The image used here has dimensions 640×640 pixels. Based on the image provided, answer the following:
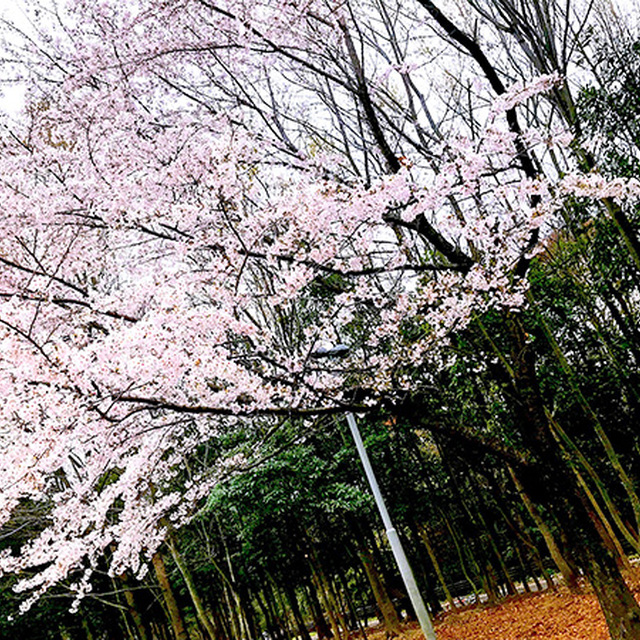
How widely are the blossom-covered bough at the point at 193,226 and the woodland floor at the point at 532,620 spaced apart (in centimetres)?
380

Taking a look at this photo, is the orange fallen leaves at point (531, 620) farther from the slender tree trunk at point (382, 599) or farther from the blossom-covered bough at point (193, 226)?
the blossom-covered bough at point (193, 226)

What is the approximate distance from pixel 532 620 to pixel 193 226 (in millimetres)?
8399

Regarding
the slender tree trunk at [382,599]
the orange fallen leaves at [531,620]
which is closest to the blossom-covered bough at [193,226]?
the orange fallen leaves at [531,620]

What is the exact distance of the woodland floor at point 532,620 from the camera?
725 centimetres

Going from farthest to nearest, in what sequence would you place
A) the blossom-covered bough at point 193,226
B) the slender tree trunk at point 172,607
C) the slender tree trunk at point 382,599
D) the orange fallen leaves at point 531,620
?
the slender tree trunk at point 382,599 → the slender tree trunk at point 172,607 → the orange fallen leaves at point 531,620 → the blossom-covered bough at point 193,226

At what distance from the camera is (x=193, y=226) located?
4.40 metres

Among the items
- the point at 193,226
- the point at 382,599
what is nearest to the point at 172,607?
the point at 382,599

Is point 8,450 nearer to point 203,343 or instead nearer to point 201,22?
point 203,343

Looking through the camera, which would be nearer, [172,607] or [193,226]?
[193,226]

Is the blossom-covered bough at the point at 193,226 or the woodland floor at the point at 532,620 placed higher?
the blossom-covered bough at the point at 193,226

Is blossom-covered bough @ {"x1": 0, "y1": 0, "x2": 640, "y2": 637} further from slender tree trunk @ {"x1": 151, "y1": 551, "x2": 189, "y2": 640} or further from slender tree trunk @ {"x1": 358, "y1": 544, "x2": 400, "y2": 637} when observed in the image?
slender tree trunk @ {"x1": 358, "y1": 544, "x2": 400, "y2": 637}

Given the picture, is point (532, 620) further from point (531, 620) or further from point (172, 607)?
point (172, 607)

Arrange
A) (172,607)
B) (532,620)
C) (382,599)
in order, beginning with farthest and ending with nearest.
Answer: (382,599)
(172,607)
(532,620)

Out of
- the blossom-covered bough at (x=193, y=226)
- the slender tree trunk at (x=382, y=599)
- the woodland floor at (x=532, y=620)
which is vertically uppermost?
the blossom-covered bough at (x=193, y=226)
